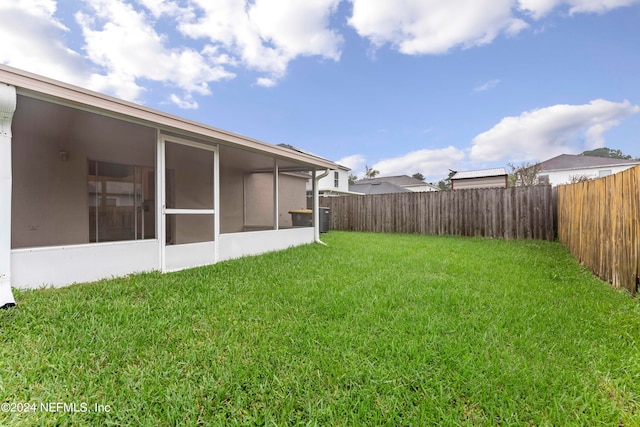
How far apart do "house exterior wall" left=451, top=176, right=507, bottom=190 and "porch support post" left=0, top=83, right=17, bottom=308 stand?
20.5 meters

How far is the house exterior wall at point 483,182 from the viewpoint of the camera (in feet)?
61.1

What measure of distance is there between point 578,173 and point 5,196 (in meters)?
33.1

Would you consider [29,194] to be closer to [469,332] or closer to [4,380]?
[4,380]

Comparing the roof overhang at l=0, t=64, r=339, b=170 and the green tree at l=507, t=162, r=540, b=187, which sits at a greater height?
the green tree at l=507, t=162, r=540, b=187

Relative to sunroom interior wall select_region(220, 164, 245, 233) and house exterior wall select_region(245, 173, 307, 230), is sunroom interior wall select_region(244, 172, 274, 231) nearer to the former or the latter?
house exterior wall select_region(245, 173, 307, 230)

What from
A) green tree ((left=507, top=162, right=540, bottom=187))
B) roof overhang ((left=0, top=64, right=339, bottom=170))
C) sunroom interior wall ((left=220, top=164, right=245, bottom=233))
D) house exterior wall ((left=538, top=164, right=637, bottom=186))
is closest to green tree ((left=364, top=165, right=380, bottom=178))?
house exterior wall ((left=538, top=164, right=637, bottom=186))

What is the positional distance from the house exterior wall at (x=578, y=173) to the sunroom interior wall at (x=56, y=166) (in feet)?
97.1

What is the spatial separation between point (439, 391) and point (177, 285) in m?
3.42

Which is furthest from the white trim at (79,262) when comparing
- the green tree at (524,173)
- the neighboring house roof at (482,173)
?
the green tree at (524,173)

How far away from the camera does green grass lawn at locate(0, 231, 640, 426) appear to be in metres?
1.75

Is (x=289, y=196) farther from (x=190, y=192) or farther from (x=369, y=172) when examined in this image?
(x=369, y=172)

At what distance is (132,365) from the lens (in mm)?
2146

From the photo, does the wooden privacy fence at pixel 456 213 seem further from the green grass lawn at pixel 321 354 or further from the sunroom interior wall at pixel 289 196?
the green grass lawn at pixel 321 354

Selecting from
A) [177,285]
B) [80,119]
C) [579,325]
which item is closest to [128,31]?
[80,119]
